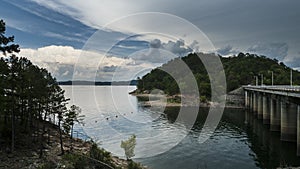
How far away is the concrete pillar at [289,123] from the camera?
44.4 metres

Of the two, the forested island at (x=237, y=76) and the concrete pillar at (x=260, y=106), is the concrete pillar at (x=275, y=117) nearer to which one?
the concrete pillar at (x=260, y=106)

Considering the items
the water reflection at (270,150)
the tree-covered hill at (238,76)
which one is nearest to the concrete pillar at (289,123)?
the water reflection at (270,150)

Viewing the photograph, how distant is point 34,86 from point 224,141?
32528mm

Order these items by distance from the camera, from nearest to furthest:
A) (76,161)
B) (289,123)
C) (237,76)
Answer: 1. (76,161)
2. (289,123)
3. (237,76)

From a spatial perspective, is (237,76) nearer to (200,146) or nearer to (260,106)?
(260,106)

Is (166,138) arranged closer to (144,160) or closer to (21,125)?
(144,160)

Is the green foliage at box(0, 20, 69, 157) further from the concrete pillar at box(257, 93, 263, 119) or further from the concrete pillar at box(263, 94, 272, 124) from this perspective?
the concrete pillar at box(257, 93, 263, 119)

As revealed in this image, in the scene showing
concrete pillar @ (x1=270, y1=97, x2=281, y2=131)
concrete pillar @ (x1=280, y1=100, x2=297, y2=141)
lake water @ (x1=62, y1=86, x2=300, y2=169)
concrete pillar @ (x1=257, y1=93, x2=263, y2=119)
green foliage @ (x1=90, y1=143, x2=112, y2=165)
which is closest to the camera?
green foliage @ (x1=90, y1=143, x2=112, y2=165)

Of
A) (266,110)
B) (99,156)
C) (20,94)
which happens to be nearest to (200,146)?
(99,156)

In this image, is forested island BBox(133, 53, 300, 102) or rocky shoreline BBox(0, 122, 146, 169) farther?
forested island BBox(133, 53, 300, 102)

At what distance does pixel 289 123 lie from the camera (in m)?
44.6

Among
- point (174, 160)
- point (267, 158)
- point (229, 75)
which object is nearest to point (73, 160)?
point (174, 160)

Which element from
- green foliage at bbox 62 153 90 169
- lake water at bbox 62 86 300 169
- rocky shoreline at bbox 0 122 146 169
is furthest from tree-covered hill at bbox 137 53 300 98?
green foliage at bbox 62 153 90 169

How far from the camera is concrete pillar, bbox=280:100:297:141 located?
44.4 meters
